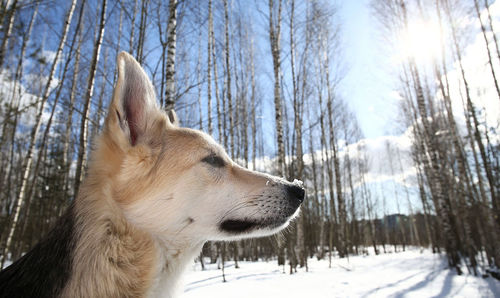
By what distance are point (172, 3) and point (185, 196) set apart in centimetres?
527

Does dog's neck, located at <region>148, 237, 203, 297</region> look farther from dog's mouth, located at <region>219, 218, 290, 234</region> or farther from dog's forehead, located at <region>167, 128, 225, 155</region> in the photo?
dog's forehead, located at <region>167, 128, 225, 155</region>

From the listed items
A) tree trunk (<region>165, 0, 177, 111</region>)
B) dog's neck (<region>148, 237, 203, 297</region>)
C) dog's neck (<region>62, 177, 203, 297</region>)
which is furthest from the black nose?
tree trunk (<region>165, 0, 177, 111</region>)

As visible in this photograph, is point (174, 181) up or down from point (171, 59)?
down

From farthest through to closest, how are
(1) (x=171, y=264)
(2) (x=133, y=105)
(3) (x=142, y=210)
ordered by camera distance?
(2) (x=133, y=105), (1) (x=171, y=264), (3) (x=142, y=210)

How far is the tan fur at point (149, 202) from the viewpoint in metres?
1.44

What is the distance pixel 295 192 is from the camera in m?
2.06

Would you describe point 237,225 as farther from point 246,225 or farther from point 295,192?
point 295,192

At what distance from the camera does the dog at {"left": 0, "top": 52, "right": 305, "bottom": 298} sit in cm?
138

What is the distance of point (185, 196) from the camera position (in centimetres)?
184

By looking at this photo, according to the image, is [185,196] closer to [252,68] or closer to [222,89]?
[222,89]

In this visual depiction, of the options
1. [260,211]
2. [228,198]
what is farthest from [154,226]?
[260,211]

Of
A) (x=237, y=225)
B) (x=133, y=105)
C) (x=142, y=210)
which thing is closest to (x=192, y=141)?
(x=133, y=105)

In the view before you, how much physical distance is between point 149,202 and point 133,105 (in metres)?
0.71

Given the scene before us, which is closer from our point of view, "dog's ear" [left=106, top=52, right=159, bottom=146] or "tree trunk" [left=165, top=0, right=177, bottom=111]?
"dog's ear" [left=106, top=52, right=159, bottom=146]
